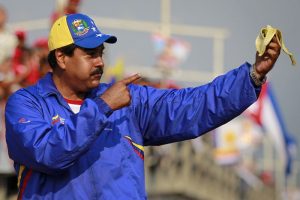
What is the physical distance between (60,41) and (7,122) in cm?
57

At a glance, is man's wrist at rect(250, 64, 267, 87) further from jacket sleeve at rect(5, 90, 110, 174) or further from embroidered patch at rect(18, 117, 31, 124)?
embroidered patch at rect(18, 117, 31, 124)

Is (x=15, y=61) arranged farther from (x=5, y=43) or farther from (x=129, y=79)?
(x=129, y=79)

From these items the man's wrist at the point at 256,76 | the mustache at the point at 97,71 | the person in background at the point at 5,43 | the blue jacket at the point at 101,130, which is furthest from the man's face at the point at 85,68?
the person in background at the point at 5,43

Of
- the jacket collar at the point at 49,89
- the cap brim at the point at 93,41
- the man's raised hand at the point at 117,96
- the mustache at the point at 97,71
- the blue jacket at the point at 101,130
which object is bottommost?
the blue jacket at the point at 101,130

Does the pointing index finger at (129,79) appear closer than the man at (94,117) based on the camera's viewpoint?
No

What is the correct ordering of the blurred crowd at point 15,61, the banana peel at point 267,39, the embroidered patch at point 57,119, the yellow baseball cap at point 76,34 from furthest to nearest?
the blurred crowd at point 15,61 → the yellow baseball cap at point 76,34 → the embroidered patch at point 57,119 → the banana peel at point 267,39

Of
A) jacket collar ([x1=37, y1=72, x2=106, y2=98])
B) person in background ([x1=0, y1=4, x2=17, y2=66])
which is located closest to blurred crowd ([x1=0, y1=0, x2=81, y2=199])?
person in background ([x1=0, y1=4, x2=17, y2=66])

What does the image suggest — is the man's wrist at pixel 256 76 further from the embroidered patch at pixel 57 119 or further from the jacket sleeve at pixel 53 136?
the embroidered patch at pixel 57 119

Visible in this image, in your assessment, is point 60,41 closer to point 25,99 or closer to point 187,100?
point 25,99

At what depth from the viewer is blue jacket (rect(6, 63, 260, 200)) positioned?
634 cm

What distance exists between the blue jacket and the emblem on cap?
1.23ft

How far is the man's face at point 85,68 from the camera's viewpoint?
672cm

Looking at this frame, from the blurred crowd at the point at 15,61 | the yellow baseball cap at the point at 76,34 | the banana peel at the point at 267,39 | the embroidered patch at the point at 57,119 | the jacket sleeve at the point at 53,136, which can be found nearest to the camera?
the jacket sleeve at the point at 53,136

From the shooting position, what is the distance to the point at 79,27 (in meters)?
6.77
